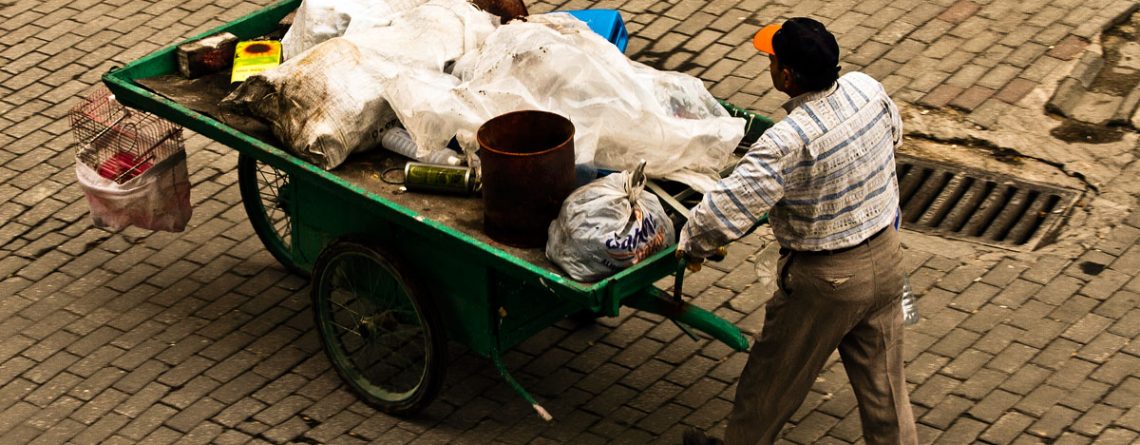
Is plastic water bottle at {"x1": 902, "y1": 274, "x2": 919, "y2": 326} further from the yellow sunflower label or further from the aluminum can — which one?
the yellow sunflower label

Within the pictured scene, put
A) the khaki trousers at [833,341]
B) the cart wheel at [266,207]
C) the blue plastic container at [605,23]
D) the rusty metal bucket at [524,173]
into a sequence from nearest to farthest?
the khaki trousers at [833,341]
the rusty metal bucket at [524,173]
the cart wheel at [266,207]
the blue plastic container at [605,23]

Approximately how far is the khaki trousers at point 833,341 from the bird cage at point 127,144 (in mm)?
2650

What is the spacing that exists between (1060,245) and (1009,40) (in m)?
1.85

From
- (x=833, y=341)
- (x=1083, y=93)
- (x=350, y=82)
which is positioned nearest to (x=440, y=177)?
(x=350, y=82)

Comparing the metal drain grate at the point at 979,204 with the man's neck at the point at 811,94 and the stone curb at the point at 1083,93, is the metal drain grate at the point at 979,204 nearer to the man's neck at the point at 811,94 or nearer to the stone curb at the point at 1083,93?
the stone curb at the point at 1083,93

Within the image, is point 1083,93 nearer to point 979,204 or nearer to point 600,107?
point 979,204

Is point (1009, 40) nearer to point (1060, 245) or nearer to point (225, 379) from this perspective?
point (1060, 245)

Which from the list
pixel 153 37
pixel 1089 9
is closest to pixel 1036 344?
pixel 1089 9

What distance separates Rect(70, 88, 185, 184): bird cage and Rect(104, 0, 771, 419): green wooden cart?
0.26 metres

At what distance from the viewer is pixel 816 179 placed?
14.7ft

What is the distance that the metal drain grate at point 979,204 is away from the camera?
6.72 metres

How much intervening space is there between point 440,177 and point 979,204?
116 inches

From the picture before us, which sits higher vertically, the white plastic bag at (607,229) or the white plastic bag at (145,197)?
the white plastic bag at (607,229)

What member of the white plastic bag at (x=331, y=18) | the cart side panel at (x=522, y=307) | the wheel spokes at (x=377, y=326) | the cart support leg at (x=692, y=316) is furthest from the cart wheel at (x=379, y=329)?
the white plastic bag at (x=331, y=18)
